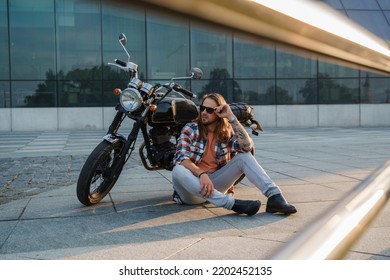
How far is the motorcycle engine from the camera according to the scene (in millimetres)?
4707

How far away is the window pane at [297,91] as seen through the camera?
2042 cm

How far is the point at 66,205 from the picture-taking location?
15.1ft

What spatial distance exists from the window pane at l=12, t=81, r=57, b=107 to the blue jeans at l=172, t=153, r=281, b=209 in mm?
15463

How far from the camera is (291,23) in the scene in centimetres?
55

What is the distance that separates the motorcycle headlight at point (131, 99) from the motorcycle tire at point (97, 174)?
13.3 inches

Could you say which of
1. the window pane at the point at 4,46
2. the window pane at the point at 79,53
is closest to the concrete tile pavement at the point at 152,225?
the window pane at the point at 79,53

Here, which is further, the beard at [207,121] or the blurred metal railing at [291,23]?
the beard at [207,121]

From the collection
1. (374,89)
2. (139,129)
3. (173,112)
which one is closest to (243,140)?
(173,112)

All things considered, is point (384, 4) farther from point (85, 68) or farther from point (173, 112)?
point (85, 68)

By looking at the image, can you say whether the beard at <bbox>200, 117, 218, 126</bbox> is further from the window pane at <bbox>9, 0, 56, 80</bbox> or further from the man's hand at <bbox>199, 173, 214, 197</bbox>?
the window pane at <bbox>9, 0, 56, 80</bbox>

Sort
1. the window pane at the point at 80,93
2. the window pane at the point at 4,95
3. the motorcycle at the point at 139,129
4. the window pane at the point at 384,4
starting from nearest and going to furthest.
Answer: the window pane at the point at 384,4, the motorcycle at the point at 139,129, the window pane at the point at 4,95, the window pane at the point at 80,93

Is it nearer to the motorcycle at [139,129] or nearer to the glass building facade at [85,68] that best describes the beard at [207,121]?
the motorcycle at [139,129]

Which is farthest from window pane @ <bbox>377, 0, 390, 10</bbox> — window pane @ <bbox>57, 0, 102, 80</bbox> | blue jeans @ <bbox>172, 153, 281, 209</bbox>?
window pane @ <bbox>57, 0, 102, 80</bbox>
